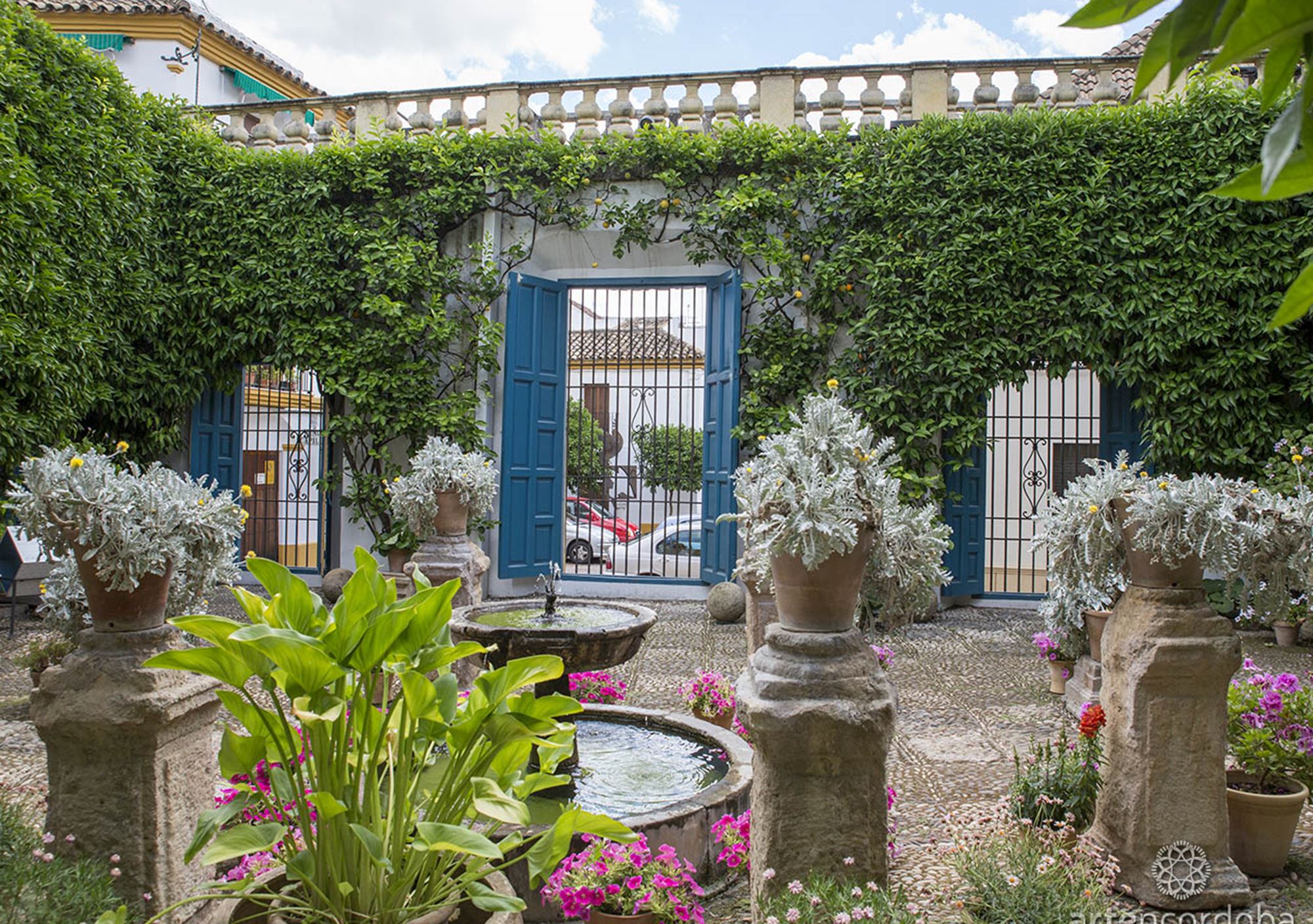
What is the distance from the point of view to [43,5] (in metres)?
16.0

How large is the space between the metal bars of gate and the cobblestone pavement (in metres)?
1.99

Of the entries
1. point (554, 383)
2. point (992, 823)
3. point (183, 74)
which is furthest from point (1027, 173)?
point (183, 74)

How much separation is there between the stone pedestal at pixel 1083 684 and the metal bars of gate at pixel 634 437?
4.59 metres

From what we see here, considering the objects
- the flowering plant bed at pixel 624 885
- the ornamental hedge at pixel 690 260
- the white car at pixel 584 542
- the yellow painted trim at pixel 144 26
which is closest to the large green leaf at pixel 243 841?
the flowering plant bed at pixel 624 885

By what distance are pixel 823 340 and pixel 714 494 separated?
1.83m

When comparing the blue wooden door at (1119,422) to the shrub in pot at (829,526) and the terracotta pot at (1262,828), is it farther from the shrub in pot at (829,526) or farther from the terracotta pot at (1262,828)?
the shrub in pot at (829,526)

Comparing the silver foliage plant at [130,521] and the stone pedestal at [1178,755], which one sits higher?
the silver foliage plant at [130,521]

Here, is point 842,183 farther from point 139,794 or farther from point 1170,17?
point 1170,17

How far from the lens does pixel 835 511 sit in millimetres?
2830

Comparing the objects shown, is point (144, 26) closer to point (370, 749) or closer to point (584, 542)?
point (584, 542)

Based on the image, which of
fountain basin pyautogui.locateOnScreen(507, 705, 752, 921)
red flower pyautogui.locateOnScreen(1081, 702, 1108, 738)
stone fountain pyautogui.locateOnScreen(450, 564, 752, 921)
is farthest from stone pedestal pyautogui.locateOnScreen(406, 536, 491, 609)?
red flower pyautogui.locateOnScreen(1081, 702, 1108, 738)

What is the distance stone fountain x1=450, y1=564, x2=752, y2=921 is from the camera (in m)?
3.56

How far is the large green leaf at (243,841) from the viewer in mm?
1985

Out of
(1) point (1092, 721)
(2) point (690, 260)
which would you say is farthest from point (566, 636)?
(2) point (690, 260)
